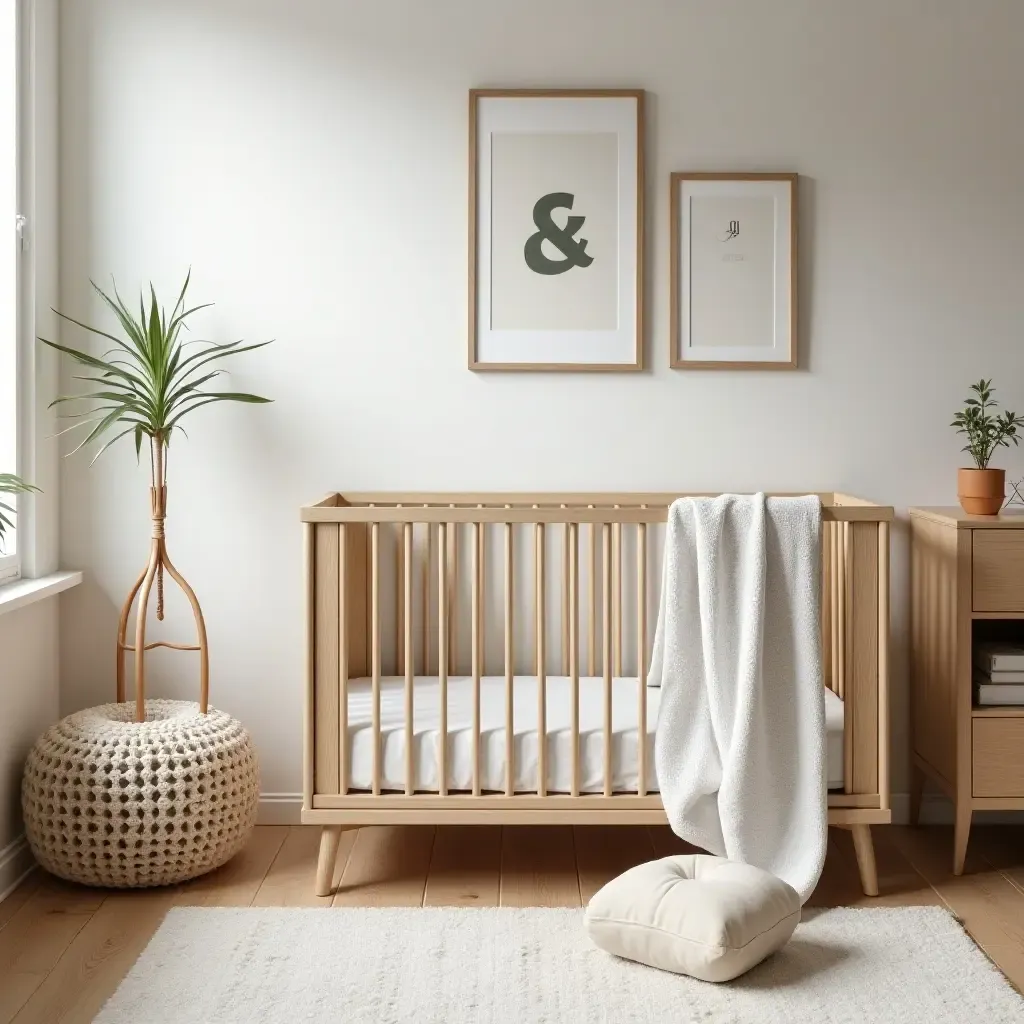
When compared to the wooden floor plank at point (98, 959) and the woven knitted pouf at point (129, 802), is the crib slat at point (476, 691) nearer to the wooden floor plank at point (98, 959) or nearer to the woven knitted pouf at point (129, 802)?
the woven knitted pouf at point (129, 802)

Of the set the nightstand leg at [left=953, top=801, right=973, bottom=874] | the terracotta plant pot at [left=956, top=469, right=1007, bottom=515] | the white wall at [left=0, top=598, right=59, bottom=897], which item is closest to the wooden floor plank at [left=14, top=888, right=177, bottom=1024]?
the white wall at [left=0, top=598, right=59, bottom=897]

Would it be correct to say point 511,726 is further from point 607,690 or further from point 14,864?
point 14,864

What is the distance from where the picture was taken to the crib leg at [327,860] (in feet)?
7.54

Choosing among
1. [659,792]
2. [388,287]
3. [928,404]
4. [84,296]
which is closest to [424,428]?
[388,287]

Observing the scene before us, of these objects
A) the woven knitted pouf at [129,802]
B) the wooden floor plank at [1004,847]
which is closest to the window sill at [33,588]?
the woven knitted pouf at [129,802]

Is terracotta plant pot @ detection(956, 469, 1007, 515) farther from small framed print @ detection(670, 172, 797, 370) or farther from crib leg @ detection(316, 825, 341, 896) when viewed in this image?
crib leg @ detection(316, 825, 341, 896)

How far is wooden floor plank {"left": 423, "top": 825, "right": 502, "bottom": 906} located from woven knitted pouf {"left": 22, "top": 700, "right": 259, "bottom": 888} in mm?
463

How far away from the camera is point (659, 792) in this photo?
2.26m

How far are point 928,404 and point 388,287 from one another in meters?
1.37

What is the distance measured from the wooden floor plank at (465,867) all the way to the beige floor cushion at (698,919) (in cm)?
38

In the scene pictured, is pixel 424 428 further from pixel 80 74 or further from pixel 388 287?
pixel 80 74

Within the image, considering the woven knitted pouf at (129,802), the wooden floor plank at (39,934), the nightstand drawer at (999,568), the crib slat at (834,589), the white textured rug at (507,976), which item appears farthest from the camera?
the crib slat at (834,589)

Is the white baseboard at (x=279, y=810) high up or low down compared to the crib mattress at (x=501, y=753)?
down

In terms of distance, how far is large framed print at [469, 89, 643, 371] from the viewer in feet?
8.86
